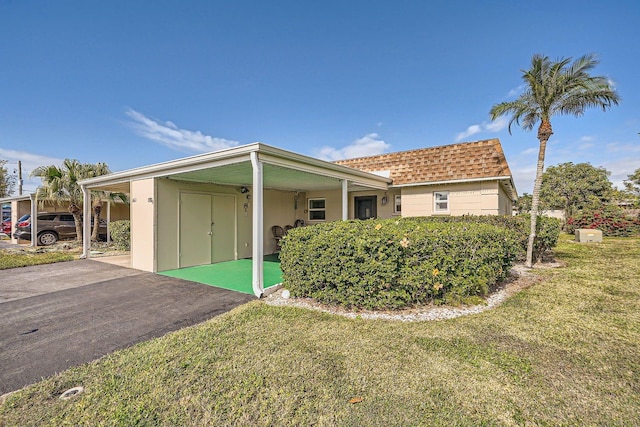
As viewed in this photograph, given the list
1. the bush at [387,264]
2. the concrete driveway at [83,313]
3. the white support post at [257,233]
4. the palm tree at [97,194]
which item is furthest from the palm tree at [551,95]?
the palm tree at [97,194]

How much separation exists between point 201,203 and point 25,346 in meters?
5.65

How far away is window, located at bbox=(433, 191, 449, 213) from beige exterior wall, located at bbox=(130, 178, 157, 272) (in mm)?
9633

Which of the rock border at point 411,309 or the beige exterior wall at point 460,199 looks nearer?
the rock border at point 411,309

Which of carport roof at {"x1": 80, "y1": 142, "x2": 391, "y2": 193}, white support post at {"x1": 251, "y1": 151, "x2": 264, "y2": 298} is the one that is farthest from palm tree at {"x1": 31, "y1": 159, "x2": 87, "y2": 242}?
white support post at {"x1": 251, "y1": 151, "x2": 264, "y2": 298}

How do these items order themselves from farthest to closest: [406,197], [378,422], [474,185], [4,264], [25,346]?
[406,197] < [474,185] < [4,264] < [25,346] < [378,422]

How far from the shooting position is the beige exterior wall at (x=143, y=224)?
7.73 m

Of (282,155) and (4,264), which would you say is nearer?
(282,155)

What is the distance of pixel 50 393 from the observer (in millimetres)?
2486

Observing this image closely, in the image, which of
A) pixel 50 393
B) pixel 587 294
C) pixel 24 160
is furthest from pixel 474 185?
pixel 24 160

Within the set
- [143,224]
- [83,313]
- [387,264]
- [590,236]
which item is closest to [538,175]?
[387,264]

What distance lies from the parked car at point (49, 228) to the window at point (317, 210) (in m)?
12.6

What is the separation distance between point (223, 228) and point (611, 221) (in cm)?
2323

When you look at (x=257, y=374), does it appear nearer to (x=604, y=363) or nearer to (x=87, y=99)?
(x=604, y=363)

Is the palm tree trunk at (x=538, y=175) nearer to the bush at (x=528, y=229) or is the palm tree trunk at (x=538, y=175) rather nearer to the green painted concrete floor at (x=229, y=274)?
the bush at (x=528, y=229)
